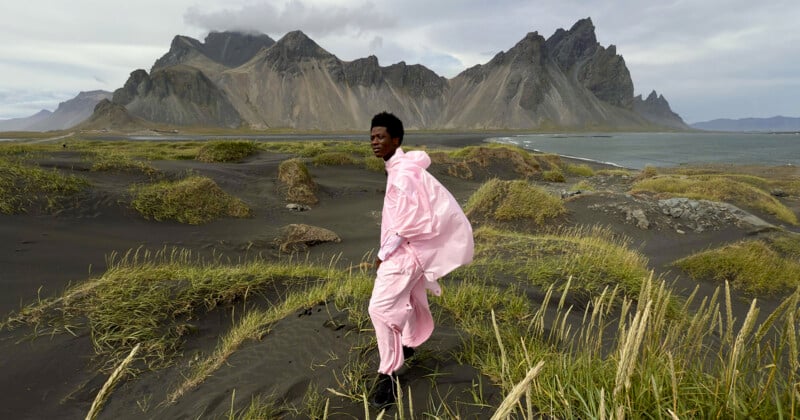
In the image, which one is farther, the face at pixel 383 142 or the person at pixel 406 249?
the face at pixel 383 142

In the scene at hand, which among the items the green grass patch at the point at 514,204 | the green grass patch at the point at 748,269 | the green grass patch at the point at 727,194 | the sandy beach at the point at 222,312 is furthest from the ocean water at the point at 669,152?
the sandy beach at the point at 222,312

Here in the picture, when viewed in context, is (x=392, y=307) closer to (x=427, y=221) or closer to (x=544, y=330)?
(x=427, y=221)

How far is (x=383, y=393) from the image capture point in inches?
116

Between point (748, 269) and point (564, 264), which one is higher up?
point (564, 264)

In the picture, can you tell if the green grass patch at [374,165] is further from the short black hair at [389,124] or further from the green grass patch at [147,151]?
the short black hair at [389,124]

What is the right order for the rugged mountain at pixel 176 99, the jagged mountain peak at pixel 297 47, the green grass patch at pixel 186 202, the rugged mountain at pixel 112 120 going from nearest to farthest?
the green grass patch at pixel 186 202, the rugged mountain at pixel 112 120, the rugged mountain at pixel 176 99, the jagged mountain peak at pixel 297 47

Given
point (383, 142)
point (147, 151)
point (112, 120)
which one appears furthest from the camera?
point (112, 120)

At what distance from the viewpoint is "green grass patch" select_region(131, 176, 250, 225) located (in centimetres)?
996

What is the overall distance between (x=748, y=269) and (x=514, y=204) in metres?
5.59

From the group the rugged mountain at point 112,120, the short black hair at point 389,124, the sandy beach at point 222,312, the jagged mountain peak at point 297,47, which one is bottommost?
the sandy beach at point 222,312

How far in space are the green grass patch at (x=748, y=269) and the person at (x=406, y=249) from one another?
23.2 ft

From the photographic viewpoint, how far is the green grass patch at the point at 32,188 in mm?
8461

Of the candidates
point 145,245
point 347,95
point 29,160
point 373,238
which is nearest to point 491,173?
point 373,238

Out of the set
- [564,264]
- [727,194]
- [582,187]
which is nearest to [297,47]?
[582,187]
